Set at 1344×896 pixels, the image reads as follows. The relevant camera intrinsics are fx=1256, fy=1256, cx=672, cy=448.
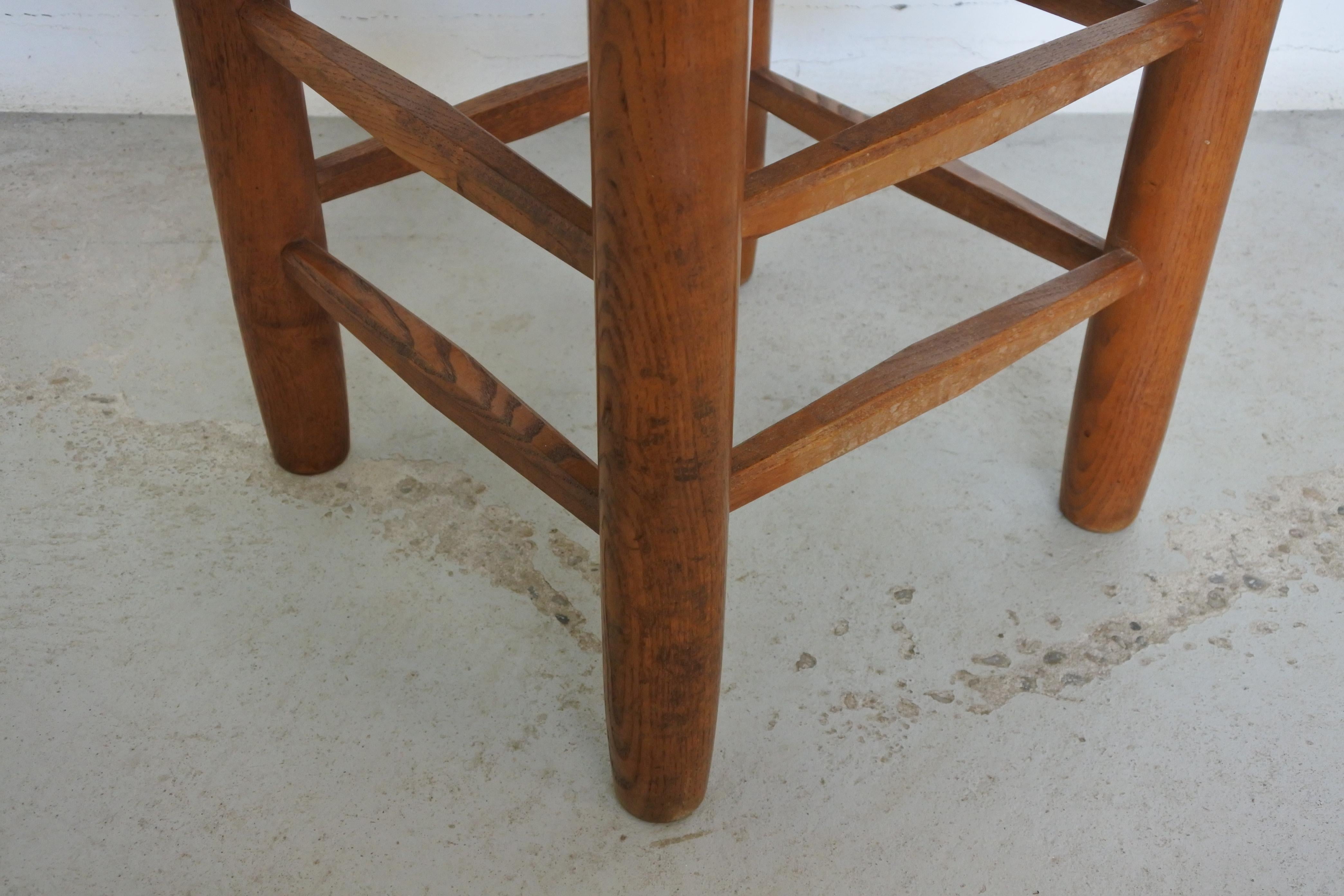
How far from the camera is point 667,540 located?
2.84 feet

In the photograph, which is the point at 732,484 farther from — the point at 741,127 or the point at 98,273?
the point at 98,273

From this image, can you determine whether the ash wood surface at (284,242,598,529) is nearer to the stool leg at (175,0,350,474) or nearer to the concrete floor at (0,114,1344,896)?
the stool leg at (175,0,350,474)

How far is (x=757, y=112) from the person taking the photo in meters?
1.54

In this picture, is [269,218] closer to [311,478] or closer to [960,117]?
[311,478]

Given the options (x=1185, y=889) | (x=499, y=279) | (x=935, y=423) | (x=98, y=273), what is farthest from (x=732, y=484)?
(x=98, y=273)

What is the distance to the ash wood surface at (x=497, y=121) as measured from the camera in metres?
1.25

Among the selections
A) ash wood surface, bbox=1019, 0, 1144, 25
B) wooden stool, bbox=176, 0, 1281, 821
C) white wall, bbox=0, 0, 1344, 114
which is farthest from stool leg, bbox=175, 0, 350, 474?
white wall, bbox=0, 0, 1344, 114

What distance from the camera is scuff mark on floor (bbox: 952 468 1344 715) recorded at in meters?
1.19

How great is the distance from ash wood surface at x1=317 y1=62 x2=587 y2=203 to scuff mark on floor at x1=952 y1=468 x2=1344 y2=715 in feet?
2.28

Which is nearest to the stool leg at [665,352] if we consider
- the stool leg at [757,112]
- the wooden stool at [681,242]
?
the wooden stool at [681,242]

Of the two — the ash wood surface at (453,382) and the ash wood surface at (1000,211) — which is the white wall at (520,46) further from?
the ash wood surface at (453,382)

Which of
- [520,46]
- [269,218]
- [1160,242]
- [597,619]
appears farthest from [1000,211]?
[520,46]

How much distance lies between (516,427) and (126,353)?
80cm

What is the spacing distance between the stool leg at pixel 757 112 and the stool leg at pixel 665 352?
1.89ft
